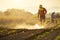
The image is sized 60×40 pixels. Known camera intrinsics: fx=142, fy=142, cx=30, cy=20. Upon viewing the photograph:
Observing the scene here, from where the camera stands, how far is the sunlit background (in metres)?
1.82

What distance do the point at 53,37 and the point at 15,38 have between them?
0.46 meters

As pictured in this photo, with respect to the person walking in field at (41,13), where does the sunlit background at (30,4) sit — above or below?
above

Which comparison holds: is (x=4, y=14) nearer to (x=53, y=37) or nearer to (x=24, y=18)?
(x=24, y=18)

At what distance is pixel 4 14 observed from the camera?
182 centimetres

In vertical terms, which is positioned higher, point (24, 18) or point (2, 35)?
point (24, 18)

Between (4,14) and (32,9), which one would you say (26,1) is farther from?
(4,14)

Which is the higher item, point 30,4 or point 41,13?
point 30,4

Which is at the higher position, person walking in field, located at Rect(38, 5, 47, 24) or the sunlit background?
the sunlit background

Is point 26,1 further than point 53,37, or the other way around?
point 26,1

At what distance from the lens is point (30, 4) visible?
6.05ft

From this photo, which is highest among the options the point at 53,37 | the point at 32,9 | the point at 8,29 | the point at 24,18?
the point at 32,9

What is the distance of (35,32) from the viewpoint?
5.82ft

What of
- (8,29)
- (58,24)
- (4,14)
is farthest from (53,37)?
(4,14)

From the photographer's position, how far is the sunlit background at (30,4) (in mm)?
1824
